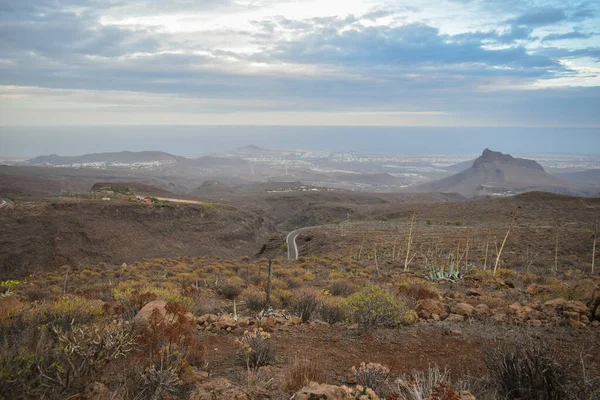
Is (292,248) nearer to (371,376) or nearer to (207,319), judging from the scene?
(207,319)

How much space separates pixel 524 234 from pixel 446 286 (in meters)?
20.5

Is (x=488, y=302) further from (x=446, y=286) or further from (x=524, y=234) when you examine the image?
(x=524, y=234)

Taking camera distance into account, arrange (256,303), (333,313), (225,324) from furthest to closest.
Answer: (256,303) < (333,313) < (225,324)

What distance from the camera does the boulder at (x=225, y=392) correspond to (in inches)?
163

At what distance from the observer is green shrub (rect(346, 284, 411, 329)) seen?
7.28 meters

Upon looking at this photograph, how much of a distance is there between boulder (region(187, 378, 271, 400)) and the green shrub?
132 inches

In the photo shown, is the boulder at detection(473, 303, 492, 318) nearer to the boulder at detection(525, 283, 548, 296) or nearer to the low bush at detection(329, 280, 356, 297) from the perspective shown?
the boulder at detection(525, 283, 548, 296)

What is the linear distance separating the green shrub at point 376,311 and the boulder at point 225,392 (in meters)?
3.36

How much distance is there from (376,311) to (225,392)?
3.91 metres

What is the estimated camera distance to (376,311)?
24.2 feet

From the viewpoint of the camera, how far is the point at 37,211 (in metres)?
41.9

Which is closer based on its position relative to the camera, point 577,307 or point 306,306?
point 577,307

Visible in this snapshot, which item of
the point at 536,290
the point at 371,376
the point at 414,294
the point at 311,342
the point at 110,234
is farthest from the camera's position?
the point at 110,234

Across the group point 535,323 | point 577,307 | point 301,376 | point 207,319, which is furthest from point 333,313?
point 577,307
